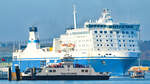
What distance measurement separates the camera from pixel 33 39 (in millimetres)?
168000

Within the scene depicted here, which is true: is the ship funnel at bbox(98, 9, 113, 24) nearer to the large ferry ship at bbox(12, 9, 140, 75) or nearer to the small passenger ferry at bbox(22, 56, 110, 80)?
the large ferry ship at bbox(12, 9, 140, 75)

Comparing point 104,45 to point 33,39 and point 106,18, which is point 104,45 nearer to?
point 106,18

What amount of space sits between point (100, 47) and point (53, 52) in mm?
14866

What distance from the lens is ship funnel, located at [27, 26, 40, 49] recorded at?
16500 centimetres

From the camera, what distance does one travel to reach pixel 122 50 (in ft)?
472

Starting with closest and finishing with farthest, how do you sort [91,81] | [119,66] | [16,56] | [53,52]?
1. [91,81]
2. [119,66]
3. [53,52]
4. [16,56]

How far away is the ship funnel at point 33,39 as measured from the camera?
541ft

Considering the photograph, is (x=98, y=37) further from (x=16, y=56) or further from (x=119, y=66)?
(x=16, y=56)

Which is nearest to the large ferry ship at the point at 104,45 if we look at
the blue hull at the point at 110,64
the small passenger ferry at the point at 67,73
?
the blue hull at the point at 110,64

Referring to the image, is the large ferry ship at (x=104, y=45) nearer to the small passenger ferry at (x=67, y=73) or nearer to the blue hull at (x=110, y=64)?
the blue hull at (x=110, y=64)

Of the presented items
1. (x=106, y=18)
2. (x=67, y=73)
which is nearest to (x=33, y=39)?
(x=106, y=18)

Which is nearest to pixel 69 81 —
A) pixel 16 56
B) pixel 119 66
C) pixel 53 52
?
pixel 119 66

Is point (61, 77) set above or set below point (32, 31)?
below

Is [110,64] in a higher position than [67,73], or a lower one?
higher
